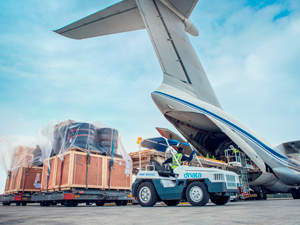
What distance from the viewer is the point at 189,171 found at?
20.5ft

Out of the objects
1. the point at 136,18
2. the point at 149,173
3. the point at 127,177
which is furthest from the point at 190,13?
the point at 149,173

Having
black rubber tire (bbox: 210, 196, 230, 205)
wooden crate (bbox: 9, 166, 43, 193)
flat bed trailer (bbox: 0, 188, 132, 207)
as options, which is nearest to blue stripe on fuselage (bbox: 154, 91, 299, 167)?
flat bed trailer (bbox: 0, 188, 132, 207)

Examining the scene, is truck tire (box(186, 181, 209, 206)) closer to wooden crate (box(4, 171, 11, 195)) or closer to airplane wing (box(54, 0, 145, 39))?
wooden crate (box(4, 171, 11, 195))

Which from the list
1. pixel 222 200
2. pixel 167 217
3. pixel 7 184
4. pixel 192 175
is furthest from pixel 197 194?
pixel 7 184

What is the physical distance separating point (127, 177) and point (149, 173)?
9.51ft

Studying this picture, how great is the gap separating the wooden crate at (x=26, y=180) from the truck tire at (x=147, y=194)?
653 cm

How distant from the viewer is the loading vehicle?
19.5 feet

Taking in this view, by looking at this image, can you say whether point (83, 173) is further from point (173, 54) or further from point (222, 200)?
point (173, 54)

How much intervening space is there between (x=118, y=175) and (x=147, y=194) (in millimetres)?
2568

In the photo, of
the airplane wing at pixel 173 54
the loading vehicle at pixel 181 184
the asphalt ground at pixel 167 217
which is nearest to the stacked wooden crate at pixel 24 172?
the loading vehicle at pixel 181 184

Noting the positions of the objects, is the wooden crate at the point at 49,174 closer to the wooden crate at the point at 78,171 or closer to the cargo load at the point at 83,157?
the cargo load at the point at 83,157

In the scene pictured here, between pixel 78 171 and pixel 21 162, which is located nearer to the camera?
pixel 78 171

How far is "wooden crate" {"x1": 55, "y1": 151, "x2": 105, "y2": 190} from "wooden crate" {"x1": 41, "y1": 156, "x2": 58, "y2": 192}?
213 mm

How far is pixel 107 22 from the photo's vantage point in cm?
1534
